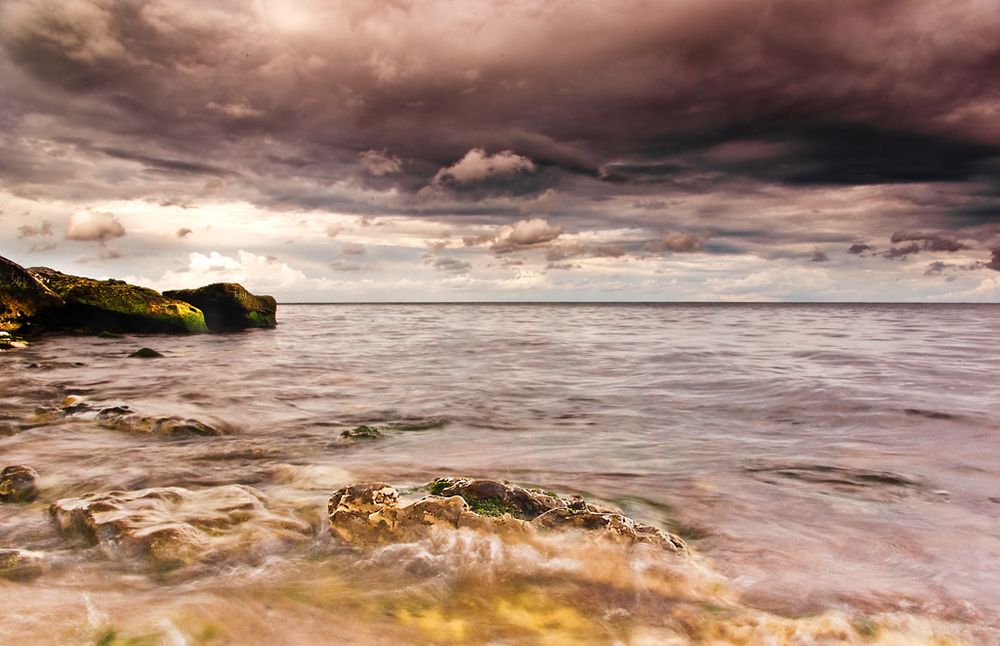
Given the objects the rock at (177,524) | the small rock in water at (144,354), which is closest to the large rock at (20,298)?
the small rock in water at (144,354)

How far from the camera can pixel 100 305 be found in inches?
806

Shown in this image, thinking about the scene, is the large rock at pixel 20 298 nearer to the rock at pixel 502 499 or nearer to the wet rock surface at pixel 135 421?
the wet rock surface at pixel 135 421

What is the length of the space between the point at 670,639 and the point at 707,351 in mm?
17505

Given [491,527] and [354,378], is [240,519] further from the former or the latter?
[354,378]

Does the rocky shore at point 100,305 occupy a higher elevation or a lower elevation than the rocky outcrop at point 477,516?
higher

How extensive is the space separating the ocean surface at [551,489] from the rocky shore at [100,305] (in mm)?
6735

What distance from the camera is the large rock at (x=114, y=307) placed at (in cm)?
1998

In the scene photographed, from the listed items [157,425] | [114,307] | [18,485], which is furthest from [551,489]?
[114,307]

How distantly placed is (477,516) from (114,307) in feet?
73.3

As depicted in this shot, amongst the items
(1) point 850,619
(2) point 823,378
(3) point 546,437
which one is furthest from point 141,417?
(2) point 823,378

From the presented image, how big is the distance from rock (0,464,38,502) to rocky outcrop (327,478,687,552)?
255cm

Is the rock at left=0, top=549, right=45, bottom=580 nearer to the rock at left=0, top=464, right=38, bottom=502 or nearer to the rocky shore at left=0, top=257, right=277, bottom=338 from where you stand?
the rock at left=0, top=464, right=38, bottom=502

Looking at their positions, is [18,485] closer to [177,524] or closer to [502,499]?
[177,524]

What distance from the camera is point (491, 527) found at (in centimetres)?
343
